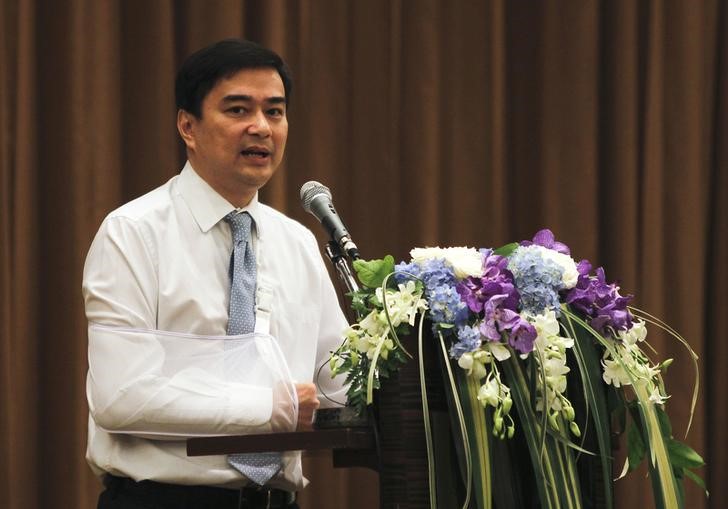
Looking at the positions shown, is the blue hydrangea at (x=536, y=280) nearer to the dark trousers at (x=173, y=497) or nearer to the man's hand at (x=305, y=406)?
the man's hand at (x=305, y=406)

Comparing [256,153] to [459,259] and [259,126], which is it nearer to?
[259,126]

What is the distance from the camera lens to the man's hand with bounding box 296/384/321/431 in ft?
6.46

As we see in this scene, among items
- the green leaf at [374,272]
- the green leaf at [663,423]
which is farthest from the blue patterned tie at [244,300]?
the green leaf at [663,423]

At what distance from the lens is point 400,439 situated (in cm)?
161

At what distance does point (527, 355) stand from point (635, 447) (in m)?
0.28

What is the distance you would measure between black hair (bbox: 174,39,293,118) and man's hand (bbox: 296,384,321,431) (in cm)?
72

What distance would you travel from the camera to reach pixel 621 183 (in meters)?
3.87

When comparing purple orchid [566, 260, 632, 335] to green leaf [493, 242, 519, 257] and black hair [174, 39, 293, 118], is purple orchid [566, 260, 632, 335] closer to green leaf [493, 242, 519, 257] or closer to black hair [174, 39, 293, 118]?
green leaf [493, 242, 519, 257]

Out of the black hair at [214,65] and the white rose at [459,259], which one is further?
the black hair at [214,65]

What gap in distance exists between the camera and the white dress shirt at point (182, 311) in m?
1.96

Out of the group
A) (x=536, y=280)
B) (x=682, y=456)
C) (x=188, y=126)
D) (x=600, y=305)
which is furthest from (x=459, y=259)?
(x=188, y=126)

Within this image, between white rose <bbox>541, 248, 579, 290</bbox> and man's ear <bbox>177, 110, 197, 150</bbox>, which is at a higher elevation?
man's ear <bbox>177, 110, 197, 150</bbox>

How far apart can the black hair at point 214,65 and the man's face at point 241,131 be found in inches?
0.6

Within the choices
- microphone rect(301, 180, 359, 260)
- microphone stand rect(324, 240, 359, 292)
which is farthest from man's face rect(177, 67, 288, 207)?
microphone stand rect(324, 240, 359, 292)
